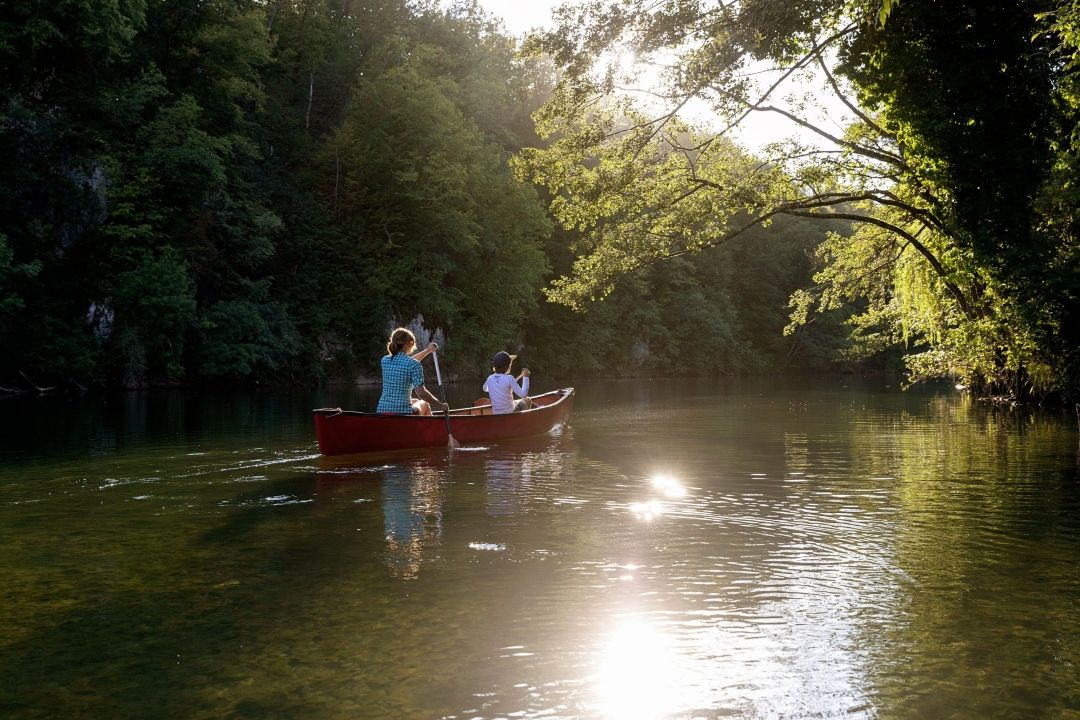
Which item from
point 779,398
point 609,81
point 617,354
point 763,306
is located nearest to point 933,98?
point 609,81

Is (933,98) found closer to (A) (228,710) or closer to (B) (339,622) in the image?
(B) (339,622)

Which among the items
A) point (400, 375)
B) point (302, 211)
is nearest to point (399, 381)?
point (400, 375)

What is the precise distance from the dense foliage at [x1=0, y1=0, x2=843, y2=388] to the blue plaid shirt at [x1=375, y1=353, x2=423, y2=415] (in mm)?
7496

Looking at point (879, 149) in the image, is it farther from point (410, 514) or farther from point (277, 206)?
point (277, 206)

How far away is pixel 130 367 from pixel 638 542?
27.6 metres

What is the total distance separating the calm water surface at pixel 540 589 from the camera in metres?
3.95

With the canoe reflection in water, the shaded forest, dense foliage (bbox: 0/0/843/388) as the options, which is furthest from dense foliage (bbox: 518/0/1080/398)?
the canoe reflection in water

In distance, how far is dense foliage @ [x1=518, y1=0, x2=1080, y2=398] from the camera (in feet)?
53.2

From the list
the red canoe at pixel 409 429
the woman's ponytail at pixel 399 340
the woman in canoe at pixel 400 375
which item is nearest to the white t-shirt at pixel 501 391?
the red canoe at pixel 409 429

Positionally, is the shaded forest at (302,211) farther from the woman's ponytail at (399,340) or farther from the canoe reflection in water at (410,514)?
the canoe reflection in water at (410,514)

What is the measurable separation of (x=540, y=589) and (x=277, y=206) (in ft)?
120

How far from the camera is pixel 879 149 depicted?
2014cm

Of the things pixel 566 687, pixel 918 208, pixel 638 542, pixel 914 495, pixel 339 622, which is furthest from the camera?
pixel 918 208

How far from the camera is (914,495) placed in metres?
9.30
